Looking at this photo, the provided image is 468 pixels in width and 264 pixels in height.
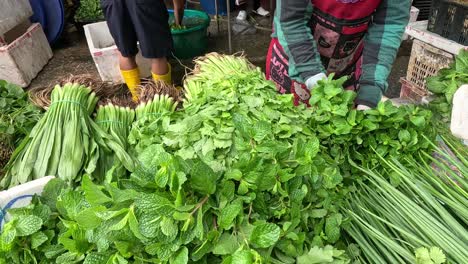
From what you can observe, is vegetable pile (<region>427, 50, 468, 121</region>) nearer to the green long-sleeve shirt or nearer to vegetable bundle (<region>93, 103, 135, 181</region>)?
the green long-sleeve shirt

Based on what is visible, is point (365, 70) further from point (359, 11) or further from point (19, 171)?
point (19, 171)

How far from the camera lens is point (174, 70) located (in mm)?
4535

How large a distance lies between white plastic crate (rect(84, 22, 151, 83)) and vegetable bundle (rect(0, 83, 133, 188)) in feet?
6.73

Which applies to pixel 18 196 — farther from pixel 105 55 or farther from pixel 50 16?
pixel 50 16

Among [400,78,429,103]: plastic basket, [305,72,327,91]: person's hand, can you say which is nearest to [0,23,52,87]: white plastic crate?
[305,72,327,91]: person's hand

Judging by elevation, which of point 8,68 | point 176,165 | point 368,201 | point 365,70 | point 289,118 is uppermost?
point 176,165

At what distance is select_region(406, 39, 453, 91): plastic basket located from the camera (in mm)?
2408

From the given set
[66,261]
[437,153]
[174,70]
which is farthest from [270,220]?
[174,70]

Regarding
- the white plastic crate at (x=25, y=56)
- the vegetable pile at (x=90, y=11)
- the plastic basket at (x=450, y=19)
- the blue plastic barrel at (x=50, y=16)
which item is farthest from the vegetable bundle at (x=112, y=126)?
the vegetable pile at (x=90, y=11)

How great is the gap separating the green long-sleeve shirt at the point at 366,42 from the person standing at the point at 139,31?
1422mm

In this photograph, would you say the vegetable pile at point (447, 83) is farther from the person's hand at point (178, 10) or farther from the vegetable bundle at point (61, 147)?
the person's hand at point (178, 10)

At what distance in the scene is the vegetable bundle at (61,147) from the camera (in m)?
1.45

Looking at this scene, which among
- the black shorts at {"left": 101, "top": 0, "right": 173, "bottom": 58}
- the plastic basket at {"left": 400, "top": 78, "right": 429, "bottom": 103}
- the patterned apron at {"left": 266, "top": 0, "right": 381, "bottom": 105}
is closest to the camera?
the patterned apron at {"left": 266, "top": 0, "right": 381, "bottom": 105}

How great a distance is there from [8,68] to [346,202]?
166 inches
